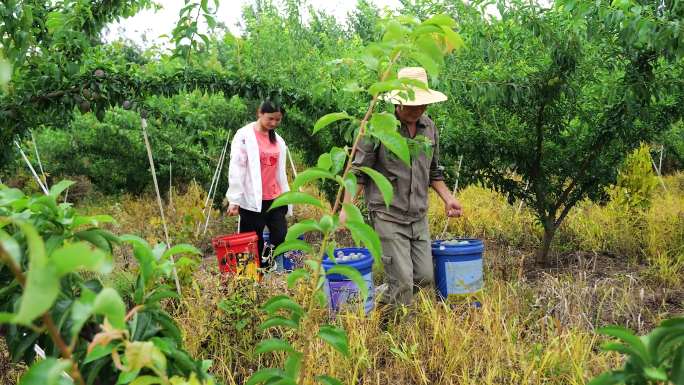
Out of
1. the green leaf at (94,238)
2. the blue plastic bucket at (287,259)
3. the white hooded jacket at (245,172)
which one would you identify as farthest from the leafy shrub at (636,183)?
the green leaf at (94,238)

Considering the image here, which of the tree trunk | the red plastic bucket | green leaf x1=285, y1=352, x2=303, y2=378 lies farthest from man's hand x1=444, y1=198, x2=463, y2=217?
green leaf x1=285, y1=352, x2=303, y2=378

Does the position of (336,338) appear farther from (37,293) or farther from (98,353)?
(37,293)

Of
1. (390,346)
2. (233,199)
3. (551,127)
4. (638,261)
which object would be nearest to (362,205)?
(233,199)

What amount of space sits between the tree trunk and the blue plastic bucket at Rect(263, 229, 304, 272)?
6.07 ft

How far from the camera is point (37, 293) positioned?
0.44 metres

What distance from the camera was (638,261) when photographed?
15.3 feet

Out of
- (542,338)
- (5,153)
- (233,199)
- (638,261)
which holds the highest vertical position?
(5,153)

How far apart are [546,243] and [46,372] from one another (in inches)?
170

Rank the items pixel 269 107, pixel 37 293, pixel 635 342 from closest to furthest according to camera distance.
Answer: pixel 37 293
pixel 635 342
pixel 269 107

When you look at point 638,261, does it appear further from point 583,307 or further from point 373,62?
point 373,62

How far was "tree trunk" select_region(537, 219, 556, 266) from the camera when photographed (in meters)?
4.45

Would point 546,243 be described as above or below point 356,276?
below

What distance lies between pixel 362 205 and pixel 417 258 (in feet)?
6.93

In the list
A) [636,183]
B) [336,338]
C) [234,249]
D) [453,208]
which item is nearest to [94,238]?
[336,338]
